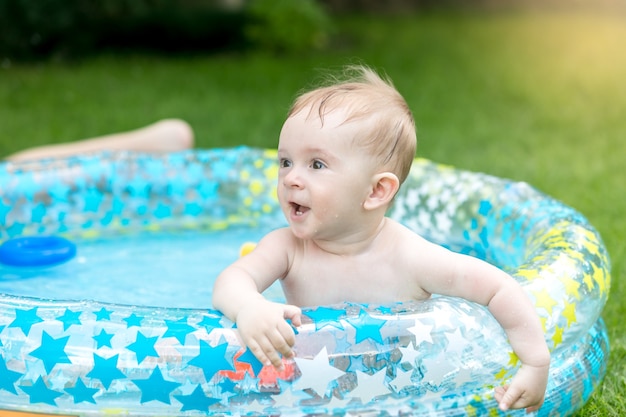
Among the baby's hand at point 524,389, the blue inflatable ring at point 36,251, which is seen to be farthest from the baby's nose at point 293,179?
the blue inflatable ring at point 36,251

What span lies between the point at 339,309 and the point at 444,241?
164cm

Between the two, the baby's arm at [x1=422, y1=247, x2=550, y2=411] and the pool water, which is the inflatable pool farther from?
the pool water

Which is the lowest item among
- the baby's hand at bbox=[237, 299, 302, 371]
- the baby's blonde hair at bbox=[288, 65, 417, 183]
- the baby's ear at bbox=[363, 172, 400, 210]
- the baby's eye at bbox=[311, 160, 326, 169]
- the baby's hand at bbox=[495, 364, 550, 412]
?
the baby's hand at bbox=[495, 364, 550, 412]

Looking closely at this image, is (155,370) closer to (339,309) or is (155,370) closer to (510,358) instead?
(339,309)

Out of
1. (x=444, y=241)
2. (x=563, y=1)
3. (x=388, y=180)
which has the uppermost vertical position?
(x=563, y=1)

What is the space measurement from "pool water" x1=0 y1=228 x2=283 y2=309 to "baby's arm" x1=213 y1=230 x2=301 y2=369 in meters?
0.94

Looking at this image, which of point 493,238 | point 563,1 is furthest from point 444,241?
point 563,1

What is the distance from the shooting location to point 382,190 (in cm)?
242

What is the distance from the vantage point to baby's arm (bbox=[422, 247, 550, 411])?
7.22ft

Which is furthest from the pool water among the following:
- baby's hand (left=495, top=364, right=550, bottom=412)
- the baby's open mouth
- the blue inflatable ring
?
baby's hand (left=495, top=364, right=550, bottom=412)

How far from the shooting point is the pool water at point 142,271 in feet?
11.1

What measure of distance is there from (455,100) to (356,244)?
18.1 feet

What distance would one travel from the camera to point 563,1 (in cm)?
1455

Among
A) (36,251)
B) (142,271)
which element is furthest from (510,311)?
(36,251)
